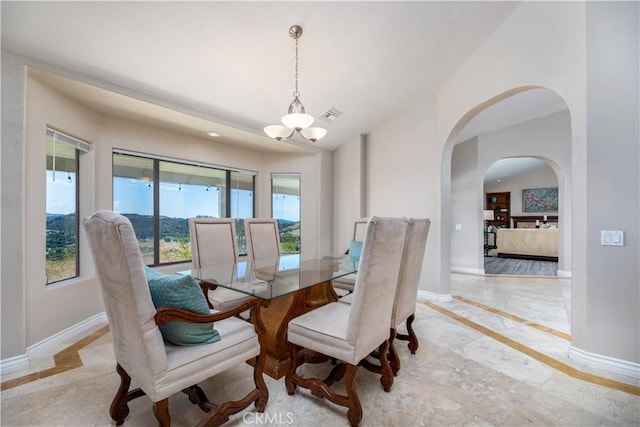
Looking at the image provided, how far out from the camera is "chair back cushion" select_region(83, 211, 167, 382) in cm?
116

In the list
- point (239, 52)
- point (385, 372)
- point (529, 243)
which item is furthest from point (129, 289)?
point (529, 243)

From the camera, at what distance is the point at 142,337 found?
3.89 ft

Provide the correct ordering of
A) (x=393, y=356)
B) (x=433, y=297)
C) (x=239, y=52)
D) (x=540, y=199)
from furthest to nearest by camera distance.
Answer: (x=540, y=199) → (x=433, y=297) → (x=239, y=52) → (x=393, y=356)

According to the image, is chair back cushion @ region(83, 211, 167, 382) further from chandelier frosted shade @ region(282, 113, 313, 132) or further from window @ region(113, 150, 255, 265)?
window @ region(113, 150, 255, 265)

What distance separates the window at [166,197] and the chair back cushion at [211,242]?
140 cm

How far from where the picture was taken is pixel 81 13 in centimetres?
195

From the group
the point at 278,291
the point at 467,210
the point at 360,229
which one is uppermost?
the point at 467,210

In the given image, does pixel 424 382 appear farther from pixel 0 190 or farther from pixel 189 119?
pixel 189 119

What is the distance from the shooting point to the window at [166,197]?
3.60m

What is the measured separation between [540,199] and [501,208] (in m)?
1.31

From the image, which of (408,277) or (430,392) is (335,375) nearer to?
(430,392)

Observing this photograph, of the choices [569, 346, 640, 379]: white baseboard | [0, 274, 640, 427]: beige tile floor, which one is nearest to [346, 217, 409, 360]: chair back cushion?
[0, 274, 640, 427]: beige tile floor

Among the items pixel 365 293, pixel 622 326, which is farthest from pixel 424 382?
pixel 622 326

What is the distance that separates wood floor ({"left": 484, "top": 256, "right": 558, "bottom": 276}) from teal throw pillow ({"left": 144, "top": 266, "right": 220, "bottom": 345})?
252 inches
